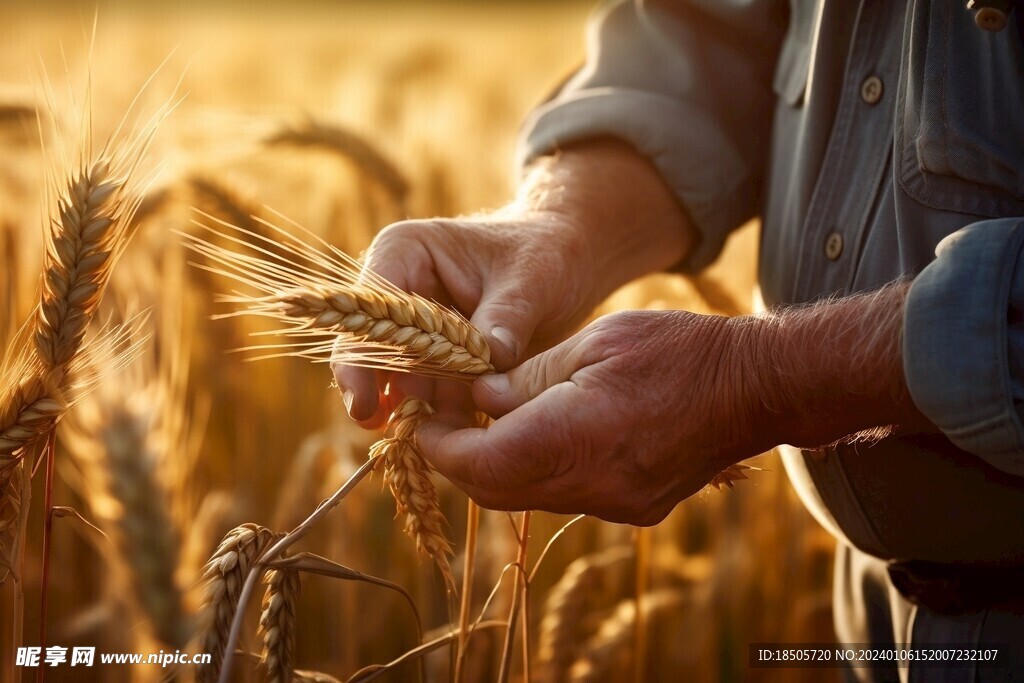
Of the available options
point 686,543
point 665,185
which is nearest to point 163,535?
point 665,185

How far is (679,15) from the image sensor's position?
1529 millimetres

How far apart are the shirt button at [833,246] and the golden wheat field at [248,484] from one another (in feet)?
1.04

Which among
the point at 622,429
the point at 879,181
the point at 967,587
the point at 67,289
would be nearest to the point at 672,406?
the point at 622,429

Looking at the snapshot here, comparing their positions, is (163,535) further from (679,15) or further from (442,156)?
(442,156)

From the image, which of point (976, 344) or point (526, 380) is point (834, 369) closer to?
point (976, 344)

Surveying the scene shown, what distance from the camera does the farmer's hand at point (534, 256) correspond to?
113 cm

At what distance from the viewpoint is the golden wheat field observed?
38.1 inches

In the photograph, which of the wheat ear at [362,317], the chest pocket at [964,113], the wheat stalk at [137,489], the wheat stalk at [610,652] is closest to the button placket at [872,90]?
the chest pocket at [964,113]

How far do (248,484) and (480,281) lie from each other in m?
1.17

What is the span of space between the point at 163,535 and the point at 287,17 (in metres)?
4.05

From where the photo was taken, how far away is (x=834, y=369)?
0.91 meters

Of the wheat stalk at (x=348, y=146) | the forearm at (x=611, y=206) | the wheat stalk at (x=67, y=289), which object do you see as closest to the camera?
the wheat stalk at (x=67, y=289)

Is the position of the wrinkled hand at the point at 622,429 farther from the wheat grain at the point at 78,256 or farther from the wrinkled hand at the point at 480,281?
the wheat grain at the point at 78,256

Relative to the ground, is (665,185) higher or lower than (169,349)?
higher
